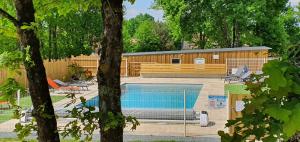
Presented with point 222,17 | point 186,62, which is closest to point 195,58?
point 186,62

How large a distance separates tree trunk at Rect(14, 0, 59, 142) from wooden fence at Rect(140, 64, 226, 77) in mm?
32923

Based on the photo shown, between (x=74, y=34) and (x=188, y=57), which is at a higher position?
(x=74, y=34)

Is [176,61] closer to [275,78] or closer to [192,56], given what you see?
[192,56]

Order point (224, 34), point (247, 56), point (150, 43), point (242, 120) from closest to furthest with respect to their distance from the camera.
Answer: point (242, 120) → point (247, 56) → point (224, 34) → point (150, 43)

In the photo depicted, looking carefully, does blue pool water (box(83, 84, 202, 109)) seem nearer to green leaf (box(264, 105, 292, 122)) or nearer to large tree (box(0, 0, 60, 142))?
large tree (box(0, 0, 60, 142))

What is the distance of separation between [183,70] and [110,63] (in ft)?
112

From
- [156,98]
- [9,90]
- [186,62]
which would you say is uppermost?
[9,90]

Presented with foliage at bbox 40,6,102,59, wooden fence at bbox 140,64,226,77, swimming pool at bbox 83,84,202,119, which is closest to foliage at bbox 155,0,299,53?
wooden fence at bbox 140,64,226,77

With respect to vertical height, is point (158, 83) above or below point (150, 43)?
below

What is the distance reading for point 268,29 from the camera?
4253cm

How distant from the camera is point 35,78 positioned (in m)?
2.95

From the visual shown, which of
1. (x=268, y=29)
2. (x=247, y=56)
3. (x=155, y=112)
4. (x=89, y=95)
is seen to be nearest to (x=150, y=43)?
(x=268, y=29)

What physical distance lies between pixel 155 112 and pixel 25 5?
46.9ft

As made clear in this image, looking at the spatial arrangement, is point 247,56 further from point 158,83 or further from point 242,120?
point 242,120
